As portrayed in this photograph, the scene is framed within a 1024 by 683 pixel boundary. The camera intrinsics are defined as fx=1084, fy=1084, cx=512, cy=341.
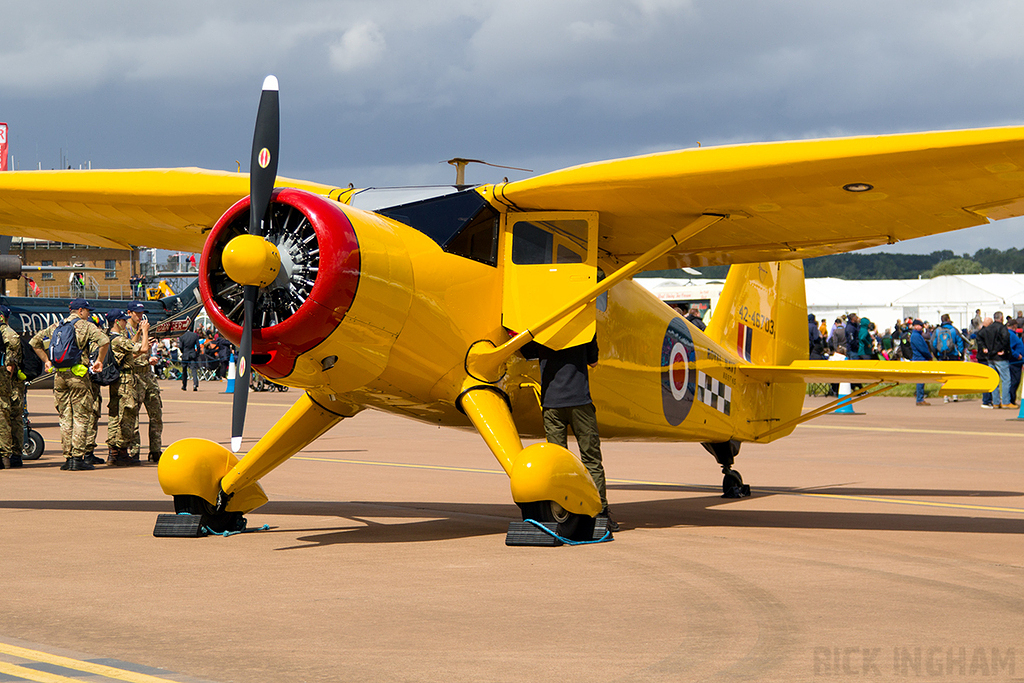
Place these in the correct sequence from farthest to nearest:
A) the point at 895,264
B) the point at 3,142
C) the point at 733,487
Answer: the point at 895,264, the point at 3,142, the point at 733,487

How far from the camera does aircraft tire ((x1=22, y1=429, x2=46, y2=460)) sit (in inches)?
614

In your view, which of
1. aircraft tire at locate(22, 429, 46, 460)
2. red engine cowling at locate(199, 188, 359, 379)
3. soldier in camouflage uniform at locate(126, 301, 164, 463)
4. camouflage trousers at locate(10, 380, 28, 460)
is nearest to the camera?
red engine cowling at locate(199, 188, 359, 379)

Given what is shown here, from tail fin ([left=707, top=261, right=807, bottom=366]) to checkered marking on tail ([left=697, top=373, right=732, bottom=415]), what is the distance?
40.7 inches

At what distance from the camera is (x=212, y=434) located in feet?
63.8

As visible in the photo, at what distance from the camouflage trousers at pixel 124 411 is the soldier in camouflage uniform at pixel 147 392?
10 centimetres

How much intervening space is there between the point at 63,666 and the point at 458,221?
4.71 meters

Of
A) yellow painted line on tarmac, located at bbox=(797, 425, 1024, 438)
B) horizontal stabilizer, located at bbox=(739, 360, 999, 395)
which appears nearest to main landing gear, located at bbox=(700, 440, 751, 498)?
horizontal stabilizer, located at bbox=(739, 360, 999, 395)

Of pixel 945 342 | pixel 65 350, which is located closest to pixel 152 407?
pixel 65 350

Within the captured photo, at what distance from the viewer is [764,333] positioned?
1251 cm

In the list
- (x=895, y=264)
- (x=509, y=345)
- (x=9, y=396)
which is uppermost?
(x=895, y=264)

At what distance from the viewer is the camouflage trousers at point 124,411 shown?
49.0ft

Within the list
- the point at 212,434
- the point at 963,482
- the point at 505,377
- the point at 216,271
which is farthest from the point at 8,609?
the point at 212,434

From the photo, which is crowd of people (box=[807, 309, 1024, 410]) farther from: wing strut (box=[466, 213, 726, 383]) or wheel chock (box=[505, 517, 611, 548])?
wheel chock (box=[505, 517, 611, 548])

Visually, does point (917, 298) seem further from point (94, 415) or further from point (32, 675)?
point (32, 675)
